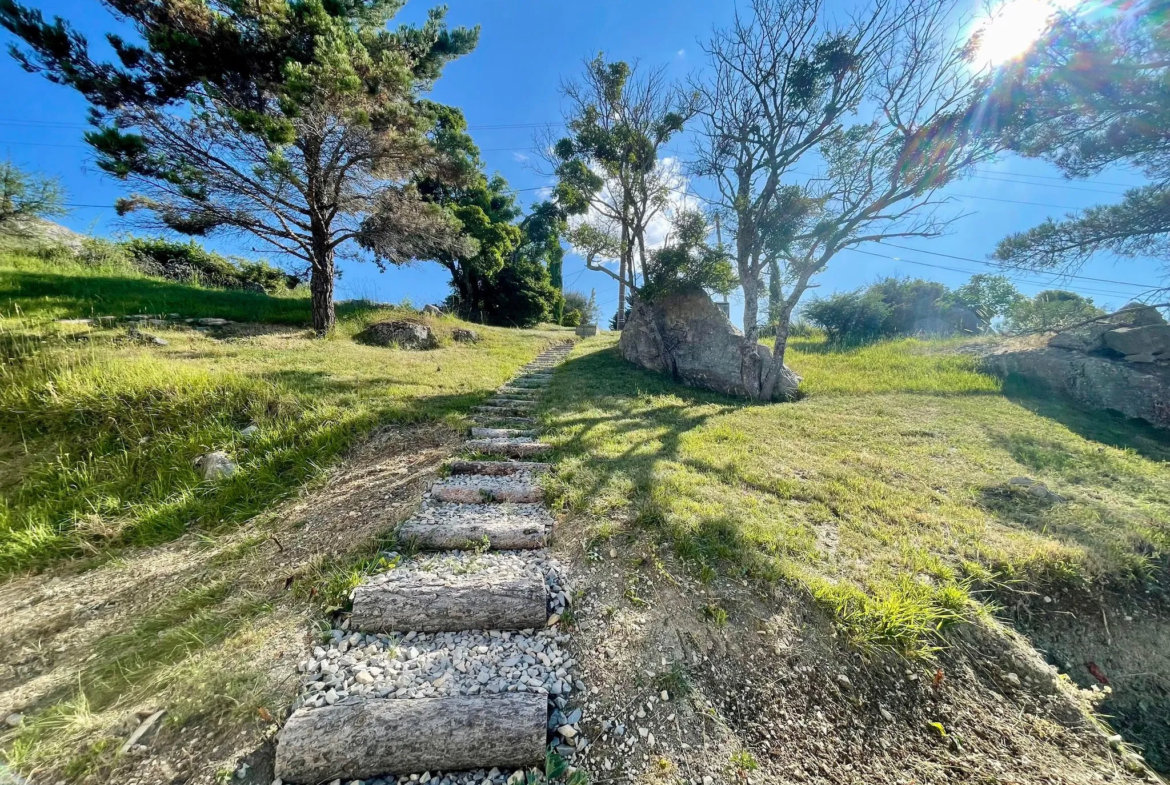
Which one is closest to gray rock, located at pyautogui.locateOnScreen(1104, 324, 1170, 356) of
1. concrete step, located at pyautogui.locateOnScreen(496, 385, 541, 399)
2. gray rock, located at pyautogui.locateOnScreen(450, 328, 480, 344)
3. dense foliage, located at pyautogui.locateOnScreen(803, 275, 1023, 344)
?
dense foliage, located at pyautogui.locateOnScreen(803, 275, 1023, 344)

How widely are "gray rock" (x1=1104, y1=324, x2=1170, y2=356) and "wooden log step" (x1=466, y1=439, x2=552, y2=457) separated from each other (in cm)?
1145

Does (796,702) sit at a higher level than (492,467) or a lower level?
lower

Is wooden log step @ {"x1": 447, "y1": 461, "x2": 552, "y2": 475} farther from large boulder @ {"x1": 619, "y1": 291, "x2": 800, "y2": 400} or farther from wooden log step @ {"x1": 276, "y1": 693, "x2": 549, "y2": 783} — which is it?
large boulder @ {"x1": 619, "y1": 291, "x2": 800, "y2": 400}

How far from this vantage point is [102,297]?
7199 millimetres

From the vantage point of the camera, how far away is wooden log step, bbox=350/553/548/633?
75.2 inches

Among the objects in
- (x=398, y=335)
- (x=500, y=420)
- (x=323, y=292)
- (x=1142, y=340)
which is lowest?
(x=500, y=420)

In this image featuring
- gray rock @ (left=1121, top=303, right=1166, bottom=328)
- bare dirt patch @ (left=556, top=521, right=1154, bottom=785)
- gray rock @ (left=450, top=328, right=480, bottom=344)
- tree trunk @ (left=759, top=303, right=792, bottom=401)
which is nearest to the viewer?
bare dirt patch @ (left=556, top=521, right=1154, bottom=785)

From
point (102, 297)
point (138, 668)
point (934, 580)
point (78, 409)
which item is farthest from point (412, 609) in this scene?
point (102, 297)

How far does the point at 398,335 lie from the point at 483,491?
7.37 m

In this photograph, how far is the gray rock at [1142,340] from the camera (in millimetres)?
6793

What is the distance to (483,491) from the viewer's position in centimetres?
296

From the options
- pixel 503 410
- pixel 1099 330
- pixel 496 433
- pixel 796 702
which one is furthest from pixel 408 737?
Result: pixel 1099 330

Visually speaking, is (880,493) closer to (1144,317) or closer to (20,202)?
(1144,317)

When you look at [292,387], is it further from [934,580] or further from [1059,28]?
[1059,28]
